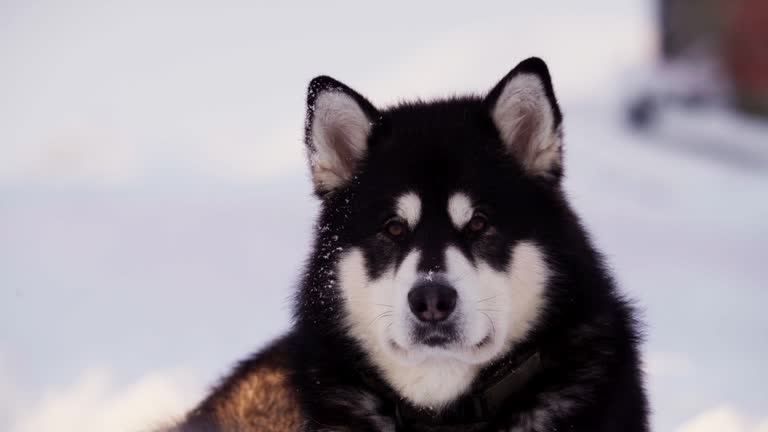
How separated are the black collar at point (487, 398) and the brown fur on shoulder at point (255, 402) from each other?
602 millimetres

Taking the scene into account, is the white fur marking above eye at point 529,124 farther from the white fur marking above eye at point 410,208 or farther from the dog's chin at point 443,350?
the dog's chin at point 443,350

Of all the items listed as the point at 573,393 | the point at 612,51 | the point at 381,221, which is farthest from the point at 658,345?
the point at 612,51

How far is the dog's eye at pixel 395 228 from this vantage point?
10.0 feet

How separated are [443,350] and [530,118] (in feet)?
2.84

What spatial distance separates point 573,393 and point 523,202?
2.14 ft

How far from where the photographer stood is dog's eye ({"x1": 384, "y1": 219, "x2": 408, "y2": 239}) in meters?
3.06

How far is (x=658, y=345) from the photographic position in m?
5.59

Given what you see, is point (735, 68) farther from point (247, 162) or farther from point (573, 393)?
point (573, 393)

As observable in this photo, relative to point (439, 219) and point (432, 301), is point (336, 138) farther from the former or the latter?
point (432, 301)

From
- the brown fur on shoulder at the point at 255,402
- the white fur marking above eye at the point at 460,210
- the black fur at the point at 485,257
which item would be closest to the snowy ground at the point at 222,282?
the brown fur on shoulder at the point at 255,402

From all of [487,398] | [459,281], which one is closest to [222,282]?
[487,398]

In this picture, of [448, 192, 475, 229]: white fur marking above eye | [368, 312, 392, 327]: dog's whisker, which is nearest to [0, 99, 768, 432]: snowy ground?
[368, 312, 392, 327]: dog's whisker

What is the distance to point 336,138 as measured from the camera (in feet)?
10.8

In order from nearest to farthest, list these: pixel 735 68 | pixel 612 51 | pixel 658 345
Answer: pixel 658 345 → pixel 735 68 → pixel 612 51
